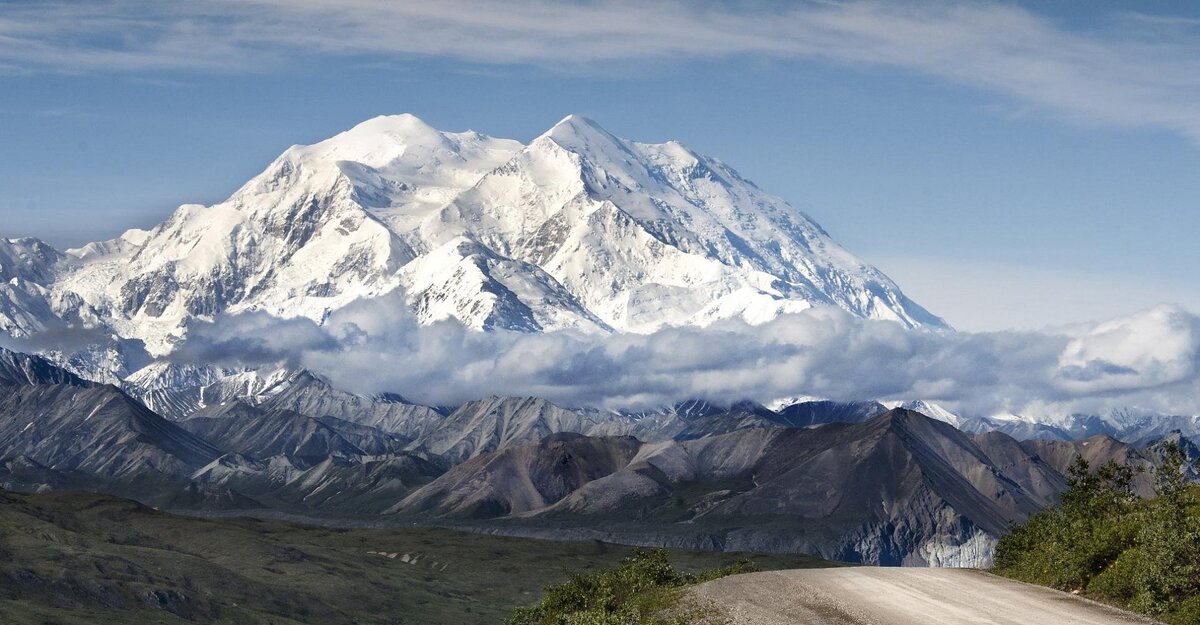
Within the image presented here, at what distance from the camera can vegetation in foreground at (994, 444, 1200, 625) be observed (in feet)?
275

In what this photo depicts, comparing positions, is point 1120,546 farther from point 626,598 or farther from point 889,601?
point 626,598

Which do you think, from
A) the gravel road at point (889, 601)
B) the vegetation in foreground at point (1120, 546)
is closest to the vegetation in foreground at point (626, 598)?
the gravel road at point (889, 601)

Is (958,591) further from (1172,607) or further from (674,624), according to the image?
(674,624)

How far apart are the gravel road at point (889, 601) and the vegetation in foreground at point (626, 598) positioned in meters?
2.02

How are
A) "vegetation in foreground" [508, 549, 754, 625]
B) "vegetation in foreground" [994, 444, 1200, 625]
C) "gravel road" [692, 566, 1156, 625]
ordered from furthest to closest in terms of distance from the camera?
"vegetation in foreground" [994, 444, 1200, 625], "vegetation in foreground" [508, 549, 754, 625], "gravel road" [692, 566, 1156, 625]

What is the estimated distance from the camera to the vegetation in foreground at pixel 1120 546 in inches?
3295

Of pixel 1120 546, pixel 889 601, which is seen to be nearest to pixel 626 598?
pixel 889 601

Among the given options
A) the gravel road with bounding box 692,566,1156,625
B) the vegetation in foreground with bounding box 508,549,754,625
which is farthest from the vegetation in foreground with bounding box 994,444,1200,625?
the vegetation in foreground with bounding box 508,549,754,625

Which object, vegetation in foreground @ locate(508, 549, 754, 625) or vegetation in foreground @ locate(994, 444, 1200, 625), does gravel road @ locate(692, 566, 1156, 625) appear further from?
vegetation in foreground @ locate(508, 549, 754, 625)

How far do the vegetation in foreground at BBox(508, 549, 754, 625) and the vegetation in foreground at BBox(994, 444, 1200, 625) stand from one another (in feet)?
68.1

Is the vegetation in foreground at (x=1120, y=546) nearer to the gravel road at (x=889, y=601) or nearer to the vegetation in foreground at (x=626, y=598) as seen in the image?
the gravel road at (x=889, y=601)

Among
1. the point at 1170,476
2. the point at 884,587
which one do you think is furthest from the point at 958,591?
the point at 1170,476

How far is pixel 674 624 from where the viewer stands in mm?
80062

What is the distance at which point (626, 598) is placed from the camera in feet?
308
